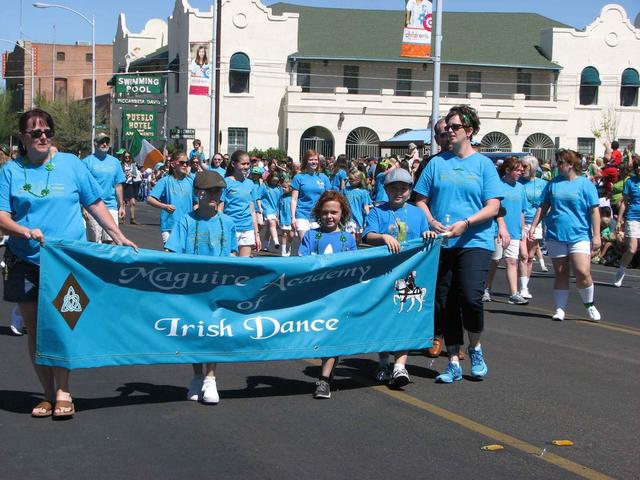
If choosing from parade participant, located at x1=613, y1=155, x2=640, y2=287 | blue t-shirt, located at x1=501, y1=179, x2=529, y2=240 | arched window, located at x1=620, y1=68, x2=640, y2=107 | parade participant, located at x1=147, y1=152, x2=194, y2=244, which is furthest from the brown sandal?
arched window, located at x1=620, y1=68, x2=640, y2=107

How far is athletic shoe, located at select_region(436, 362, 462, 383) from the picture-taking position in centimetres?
829

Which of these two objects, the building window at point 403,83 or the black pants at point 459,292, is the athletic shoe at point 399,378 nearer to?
the black pants at point 459,292

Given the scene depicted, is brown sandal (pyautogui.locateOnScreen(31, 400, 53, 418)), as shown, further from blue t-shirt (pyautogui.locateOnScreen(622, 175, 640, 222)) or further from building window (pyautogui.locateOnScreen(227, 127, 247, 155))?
building window (pyautogui.locateOnScreen(227, 127, 247, 155))

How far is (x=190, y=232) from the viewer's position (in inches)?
304

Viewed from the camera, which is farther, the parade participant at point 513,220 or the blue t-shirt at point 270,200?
the blue t-shirt at point 270,200

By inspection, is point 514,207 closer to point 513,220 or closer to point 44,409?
point 513,220

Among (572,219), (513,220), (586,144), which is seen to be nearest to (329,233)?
(572,219)

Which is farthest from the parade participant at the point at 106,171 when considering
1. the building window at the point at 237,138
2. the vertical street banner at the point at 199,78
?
the building window at the point at 237,138

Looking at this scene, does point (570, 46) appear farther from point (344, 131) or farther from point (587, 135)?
point (344, 131)

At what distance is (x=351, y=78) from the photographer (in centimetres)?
6347

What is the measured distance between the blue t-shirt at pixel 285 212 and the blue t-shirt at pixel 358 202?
2.39 meters

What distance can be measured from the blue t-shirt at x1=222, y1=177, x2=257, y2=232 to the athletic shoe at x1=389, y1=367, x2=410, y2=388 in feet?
18.0

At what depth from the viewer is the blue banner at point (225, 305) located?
6895mm

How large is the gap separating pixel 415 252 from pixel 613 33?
199ft
